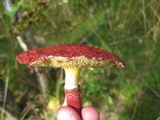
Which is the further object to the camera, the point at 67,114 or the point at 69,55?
the point at 67,114

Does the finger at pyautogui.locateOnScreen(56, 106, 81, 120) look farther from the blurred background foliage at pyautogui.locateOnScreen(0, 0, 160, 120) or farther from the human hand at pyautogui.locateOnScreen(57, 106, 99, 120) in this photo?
the blurred background foliage at pyautogui.locateOnScreen(0, 0, 160, 120)

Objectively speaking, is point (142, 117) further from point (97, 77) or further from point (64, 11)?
point (64, 11)

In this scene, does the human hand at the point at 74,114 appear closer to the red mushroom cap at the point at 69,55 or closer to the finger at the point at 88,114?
the finger at the point at 88,114

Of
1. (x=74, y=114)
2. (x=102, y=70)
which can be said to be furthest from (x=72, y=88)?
(x=102, y=70)

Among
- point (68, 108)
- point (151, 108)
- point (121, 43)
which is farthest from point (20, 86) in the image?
point (68, 108)

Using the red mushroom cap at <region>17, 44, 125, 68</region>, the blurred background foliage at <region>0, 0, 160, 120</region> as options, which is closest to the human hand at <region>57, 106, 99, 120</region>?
the red mushroom cap at <region>17, 44, 125, 68</region>

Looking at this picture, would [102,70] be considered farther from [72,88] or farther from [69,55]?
[69,55]
